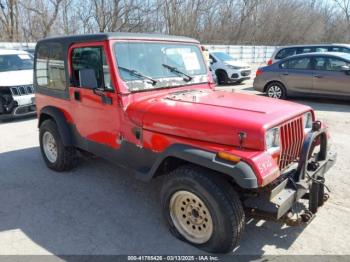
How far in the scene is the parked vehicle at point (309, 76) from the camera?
9.67 meters

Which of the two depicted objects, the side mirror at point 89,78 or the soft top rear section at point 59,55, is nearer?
the side mirror at point 89,78

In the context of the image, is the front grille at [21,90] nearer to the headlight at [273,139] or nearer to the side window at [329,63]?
the headlight at [273,139]

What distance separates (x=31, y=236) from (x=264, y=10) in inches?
1766

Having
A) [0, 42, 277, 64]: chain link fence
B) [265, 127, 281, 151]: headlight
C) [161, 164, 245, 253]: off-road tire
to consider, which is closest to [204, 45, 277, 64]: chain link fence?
[0, 42, 277, 64]: chain link fence

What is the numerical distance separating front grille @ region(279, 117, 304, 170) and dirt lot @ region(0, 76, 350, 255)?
0.81 metres

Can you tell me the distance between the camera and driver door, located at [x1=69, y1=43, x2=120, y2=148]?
386 centimetres

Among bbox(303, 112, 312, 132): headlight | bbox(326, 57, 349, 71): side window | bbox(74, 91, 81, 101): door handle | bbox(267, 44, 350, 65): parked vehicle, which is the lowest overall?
bbox(303, 112, 312, 132): headlight

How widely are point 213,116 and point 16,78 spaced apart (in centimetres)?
748

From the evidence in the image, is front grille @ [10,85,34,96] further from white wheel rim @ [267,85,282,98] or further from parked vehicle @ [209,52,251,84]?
parked vehicle @ [209,52,251,84]

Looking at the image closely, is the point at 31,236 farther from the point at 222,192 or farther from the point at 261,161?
the point at 261,161

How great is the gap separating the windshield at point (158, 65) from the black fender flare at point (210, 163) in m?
0.96

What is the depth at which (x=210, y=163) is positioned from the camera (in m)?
2.89

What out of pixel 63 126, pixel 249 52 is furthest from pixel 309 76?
pixel 249 52

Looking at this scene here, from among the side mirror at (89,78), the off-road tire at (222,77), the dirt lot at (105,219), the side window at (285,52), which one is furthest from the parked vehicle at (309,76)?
the side mirror at (89,78)
